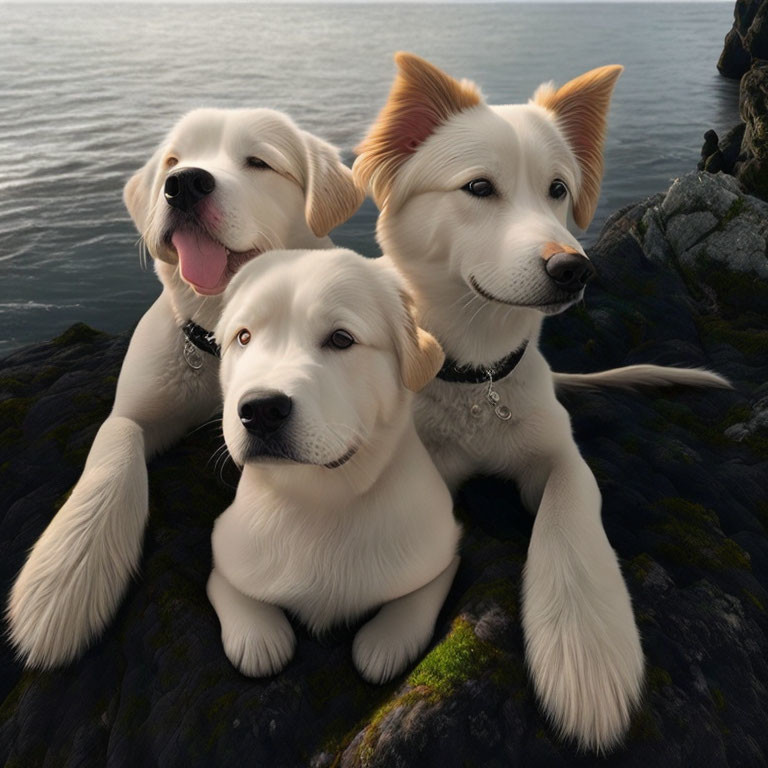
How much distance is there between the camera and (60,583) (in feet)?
Answer: 9.52

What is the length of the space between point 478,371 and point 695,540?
1.33m

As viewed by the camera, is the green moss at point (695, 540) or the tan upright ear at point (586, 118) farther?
the tan upright ear at point (586, 118)

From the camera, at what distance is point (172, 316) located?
12.3 ft

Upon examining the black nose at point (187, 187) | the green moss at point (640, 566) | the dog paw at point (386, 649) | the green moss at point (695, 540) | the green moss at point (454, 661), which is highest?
the black nose at point (187, 187)

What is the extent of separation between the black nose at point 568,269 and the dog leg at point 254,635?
160 centimetres

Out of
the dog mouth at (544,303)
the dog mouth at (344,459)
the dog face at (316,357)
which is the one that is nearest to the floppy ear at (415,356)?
the dog face at (316,357)

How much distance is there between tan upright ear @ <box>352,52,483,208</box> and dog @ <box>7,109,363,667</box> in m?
0.19

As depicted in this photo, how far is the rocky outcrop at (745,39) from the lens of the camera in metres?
38.9

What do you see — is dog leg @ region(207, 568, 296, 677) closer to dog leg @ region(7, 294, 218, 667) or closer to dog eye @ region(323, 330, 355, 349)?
dog leg @ region(7, 294, 218, 667)

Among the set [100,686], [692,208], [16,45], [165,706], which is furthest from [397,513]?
[16,45]

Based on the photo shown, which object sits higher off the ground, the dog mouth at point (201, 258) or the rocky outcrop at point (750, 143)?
the dog mouth at point (201, 258)

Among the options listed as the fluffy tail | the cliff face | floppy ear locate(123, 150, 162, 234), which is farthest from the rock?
floppy ear locate(123, 150, 162, 234)

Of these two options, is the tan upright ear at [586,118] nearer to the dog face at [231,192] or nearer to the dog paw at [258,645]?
the dog face at [231,192]

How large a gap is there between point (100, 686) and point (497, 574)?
5.22 ft
